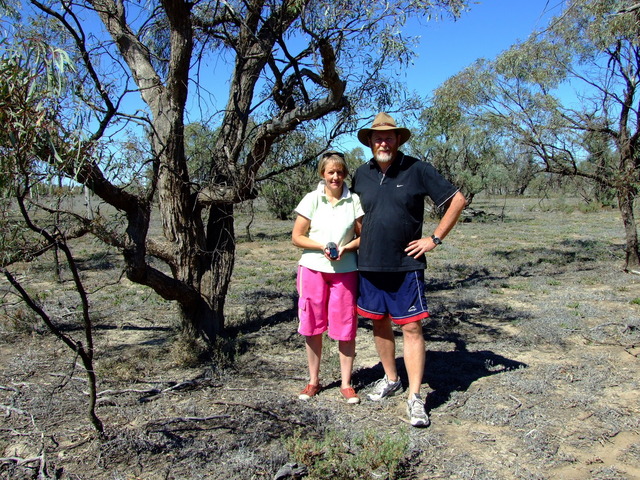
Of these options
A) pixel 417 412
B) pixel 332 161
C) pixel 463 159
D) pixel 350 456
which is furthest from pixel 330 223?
pixel 463 159

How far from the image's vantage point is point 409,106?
20.4ft

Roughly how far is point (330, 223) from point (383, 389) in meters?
1.27

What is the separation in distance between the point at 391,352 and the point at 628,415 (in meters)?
1.64

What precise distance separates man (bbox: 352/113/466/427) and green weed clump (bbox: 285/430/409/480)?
0.56m

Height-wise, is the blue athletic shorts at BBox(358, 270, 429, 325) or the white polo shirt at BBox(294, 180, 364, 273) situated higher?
the white polo shirt at BBox(294, 180, 364, 273)

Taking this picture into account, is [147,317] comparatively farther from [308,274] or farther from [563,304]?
[563,304]

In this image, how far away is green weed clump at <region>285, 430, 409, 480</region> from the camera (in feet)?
9.61

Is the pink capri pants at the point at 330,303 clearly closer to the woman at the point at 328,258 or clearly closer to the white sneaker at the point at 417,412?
the woman at the point at 328,258

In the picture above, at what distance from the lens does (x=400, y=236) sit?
371cm

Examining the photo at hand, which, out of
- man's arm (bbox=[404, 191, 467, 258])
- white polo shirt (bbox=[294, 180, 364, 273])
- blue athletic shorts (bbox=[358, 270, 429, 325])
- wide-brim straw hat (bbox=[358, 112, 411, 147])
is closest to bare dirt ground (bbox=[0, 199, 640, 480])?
blue athletic shorts (bbox=[358, 270, 429, 325])

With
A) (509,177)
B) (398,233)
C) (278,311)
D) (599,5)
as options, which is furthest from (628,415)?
(509,177)

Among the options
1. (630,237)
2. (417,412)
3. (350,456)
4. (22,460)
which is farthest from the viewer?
(630,237)

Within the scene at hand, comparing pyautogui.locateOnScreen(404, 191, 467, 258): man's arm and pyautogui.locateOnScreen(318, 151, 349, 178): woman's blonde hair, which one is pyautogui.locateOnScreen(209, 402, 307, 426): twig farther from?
pyautogui.locateOnScreen(318, 151, 349, 178): woman's blonde hair

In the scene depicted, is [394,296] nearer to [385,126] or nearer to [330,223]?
[330,223]
